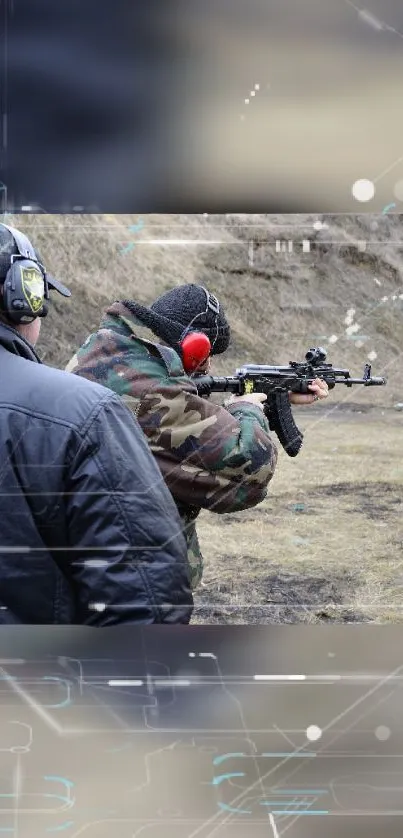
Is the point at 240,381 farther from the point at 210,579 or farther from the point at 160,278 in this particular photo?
the point at 160,278

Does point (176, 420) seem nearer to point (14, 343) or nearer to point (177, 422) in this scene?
point (177, 422)

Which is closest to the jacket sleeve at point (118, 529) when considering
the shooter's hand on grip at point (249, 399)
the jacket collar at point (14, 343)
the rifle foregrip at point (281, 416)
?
the jacket collar at point (14, 343)

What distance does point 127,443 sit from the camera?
4.73 ft

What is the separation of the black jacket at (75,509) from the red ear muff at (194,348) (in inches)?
42.3

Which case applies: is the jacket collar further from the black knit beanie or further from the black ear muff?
the black knit beanie

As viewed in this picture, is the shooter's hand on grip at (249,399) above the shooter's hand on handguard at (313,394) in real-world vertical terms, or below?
below

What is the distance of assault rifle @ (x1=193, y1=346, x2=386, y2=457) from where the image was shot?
9.67 feet

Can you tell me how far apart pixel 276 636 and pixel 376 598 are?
466 centimetres

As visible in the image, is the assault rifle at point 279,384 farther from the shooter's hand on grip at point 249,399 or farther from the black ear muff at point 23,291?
the black ear muff at point 23,291

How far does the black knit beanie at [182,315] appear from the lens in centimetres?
249

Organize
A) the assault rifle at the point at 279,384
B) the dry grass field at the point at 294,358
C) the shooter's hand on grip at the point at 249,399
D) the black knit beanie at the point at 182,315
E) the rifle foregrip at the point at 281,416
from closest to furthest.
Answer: the black knit beanie at the point at 182,315, the shooter's hand on grip at the point at 249,399, the assault rifle at the point at 279,384, the rifle foregrip at the point at 281,416, the dry grass field at the point at 294,358

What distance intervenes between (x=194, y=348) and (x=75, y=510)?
1.17 m

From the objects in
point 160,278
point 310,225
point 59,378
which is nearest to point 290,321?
point 310,225

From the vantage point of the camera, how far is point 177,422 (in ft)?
7.51
